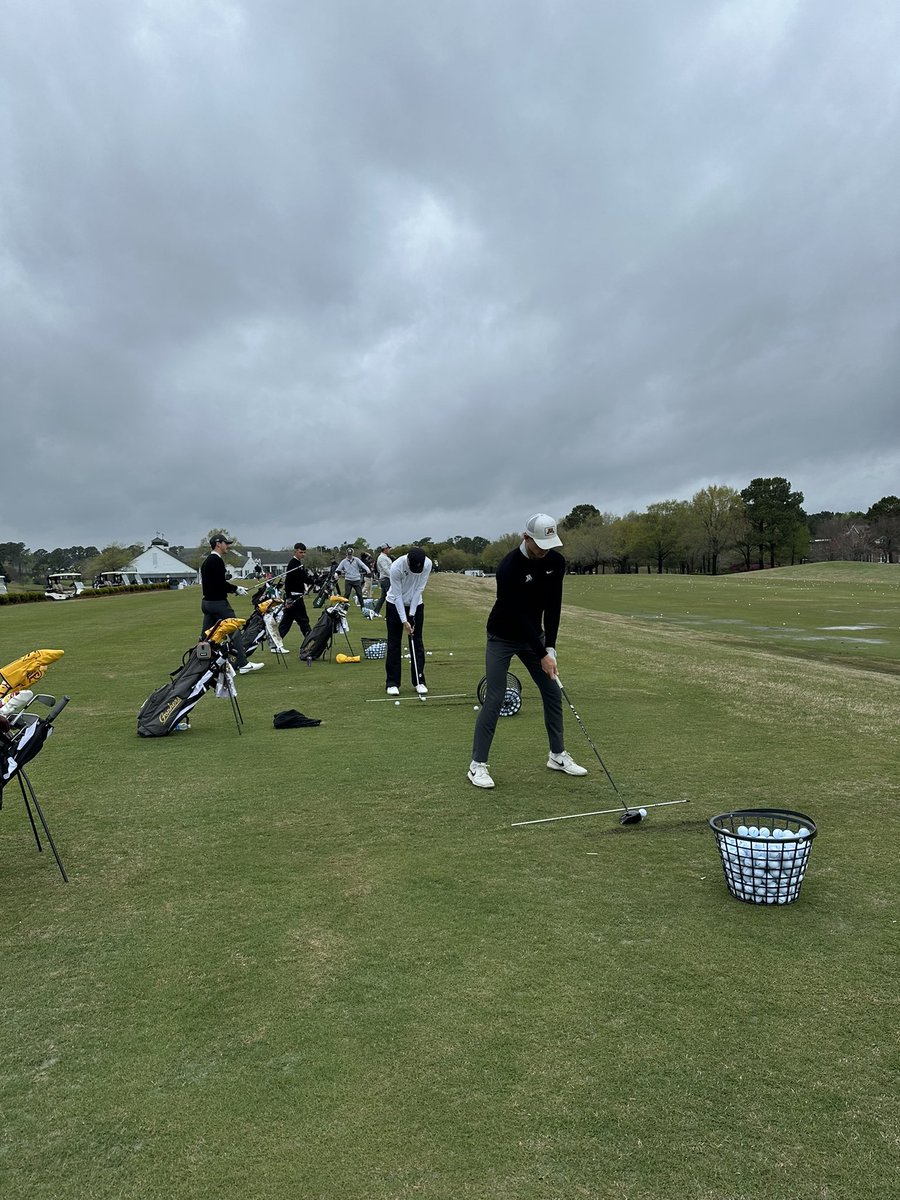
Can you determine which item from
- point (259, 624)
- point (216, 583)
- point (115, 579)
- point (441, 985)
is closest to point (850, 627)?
point (259, 624)

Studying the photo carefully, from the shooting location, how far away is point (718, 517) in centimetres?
11006

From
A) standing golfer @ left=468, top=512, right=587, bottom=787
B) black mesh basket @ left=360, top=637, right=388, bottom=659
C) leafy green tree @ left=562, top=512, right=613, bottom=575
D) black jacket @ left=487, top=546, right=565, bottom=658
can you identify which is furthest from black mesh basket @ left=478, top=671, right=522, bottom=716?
leafy green tree @ left=562, top=512, right=613, bottom=575

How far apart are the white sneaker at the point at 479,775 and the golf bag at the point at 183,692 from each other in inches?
155

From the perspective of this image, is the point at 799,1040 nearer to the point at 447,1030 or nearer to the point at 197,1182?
the point at 447,1030

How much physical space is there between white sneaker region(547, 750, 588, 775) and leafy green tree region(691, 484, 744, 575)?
108 meters

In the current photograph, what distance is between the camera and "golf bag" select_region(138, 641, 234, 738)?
9102 millimetres

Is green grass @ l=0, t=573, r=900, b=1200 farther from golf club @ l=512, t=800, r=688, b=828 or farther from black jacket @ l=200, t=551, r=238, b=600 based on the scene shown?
black jacket @ l=200, t=551, r=238, b=600

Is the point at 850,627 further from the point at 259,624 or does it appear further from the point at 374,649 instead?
the point at 259,624

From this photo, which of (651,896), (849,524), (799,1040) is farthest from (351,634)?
(849,524)

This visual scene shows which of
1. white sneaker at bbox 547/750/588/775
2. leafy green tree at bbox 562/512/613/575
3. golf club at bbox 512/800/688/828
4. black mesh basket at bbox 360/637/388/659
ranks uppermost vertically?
leafy green tree at bbox 562/512/613/575

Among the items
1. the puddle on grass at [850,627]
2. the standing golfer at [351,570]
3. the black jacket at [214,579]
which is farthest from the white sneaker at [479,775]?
the puddle on grass at [850,627]

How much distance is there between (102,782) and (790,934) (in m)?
6.06

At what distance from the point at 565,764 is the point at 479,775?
3.01 ft

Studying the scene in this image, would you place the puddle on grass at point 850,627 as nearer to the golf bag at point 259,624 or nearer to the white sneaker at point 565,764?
the golf bag at point 259,624
